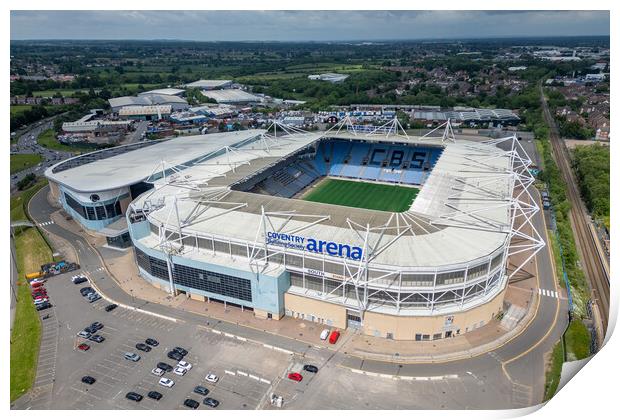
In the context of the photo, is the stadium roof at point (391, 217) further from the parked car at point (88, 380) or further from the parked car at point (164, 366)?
the parked car at point (88, 380)

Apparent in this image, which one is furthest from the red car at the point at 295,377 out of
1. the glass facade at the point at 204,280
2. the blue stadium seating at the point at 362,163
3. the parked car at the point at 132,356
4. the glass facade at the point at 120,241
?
the blue stadium seating at the point at 362,163

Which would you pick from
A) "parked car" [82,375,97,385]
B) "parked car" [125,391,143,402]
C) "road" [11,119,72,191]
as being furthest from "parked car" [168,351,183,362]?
"road" [11,119,72,191]

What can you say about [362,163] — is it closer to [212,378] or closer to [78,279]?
[78,279]

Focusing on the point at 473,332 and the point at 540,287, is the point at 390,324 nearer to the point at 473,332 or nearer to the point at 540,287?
the point at 473,332

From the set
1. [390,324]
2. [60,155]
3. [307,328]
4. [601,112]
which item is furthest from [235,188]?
[601,112]

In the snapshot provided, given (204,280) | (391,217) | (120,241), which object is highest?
(391,217)

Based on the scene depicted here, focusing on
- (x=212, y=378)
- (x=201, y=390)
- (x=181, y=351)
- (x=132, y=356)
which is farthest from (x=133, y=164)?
(x=201, y=390)
